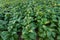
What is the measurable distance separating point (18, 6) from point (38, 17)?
3.34ft

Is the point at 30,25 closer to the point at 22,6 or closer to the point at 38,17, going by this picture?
the point at 38,17

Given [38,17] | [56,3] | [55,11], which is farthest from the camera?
[56,3]

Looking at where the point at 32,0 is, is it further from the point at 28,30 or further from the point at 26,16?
the point at 28,30

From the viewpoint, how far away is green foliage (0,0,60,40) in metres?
3.21

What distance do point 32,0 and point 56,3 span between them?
76 cm

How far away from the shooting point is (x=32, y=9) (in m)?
3.86

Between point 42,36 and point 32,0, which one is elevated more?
point 32,0

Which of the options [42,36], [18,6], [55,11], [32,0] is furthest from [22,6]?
[42,36]

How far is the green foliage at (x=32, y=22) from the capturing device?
321 cm

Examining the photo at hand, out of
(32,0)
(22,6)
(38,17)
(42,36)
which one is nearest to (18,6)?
(22,6)

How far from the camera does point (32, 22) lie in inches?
134

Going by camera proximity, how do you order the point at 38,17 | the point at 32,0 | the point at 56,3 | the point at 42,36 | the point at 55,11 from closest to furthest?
the point at 42,36 < the point at 38,17 < the point at 55,11 < the point at 56,3 < the point at 32,0

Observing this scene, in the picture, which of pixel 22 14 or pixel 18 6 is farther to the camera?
pixel 18 6

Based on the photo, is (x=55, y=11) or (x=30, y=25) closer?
(x=30, y=25)
